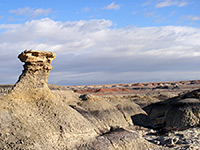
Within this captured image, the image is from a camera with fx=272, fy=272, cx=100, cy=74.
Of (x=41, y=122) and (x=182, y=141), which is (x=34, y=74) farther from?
(x=182, y=141)

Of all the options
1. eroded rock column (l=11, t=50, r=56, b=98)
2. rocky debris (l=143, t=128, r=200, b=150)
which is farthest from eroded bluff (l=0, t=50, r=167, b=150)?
rocky debris (l=143, t=128, r=200, b=150)

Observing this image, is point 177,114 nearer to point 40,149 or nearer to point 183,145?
point 183,145

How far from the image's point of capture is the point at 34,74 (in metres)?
8.59

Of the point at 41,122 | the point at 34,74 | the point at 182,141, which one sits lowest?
the point at 182,141

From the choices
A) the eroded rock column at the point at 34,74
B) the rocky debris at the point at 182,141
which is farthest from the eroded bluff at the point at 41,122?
the rocky debris at the point at 182,141

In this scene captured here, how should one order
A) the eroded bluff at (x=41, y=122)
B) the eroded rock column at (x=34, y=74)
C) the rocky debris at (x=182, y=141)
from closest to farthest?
the eroded bluff at (x=41, y=122)
the eroded rock column at (x=34, y=74)
the rocky debris at (x=182, y=141)

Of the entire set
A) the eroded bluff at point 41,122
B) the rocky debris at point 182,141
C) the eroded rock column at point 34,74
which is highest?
the eroded rock column at point 34,74

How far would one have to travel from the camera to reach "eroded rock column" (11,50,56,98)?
8.22m

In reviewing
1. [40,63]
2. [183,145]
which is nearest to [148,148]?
[183,145]

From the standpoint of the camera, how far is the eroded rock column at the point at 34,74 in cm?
822

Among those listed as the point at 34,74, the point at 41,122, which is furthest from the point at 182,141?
the point at 34,74

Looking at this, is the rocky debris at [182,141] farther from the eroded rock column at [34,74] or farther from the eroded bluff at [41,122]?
the eroded rock column at [34,74]

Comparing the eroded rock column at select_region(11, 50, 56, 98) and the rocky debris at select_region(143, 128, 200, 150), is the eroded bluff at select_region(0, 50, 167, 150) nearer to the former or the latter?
the eroded rock column at select_region(11, 50, 56, 98)

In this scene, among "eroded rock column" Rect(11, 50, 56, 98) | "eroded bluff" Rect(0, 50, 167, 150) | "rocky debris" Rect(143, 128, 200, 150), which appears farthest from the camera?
"rocky debris" Rect(143, 128, 200, 150)
